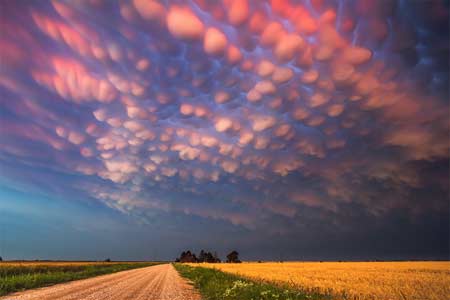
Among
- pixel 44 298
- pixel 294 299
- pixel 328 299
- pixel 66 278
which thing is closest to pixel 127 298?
pixel 44 298

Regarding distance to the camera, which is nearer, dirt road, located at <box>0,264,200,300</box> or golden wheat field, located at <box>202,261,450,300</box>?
golden wheat field, located at <box>202,261,450,300</box>

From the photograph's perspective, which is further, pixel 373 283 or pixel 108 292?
pixel 373 283

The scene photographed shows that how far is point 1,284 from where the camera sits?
871 inches

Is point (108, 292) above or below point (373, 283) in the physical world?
below

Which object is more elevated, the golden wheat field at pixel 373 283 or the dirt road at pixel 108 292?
the golden wheat field at pixel 373 283

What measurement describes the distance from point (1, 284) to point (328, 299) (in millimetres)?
20730

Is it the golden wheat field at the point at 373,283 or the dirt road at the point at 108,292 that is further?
the dirt road at the point at 108,292

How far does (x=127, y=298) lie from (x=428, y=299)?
14.7 m

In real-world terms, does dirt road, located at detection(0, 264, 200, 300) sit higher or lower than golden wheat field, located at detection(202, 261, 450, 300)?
lower

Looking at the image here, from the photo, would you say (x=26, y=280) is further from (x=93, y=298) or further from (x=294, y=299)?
(x=294, y=299)

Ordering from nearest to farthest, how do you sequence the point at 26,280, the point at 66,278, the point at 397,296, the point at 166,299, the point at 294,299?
the point at 294,299, the point at 397,296, the point at 166,299, the point at 26,280, the point at 66,278

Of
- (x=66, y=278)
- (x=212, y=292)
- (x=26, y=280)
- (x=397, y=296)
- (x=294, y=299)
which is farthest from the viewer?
(x=66, y=278)

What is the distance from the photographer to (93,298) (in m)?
17.5

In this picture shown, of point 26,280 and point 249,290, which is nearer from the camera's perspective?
point 249,290
